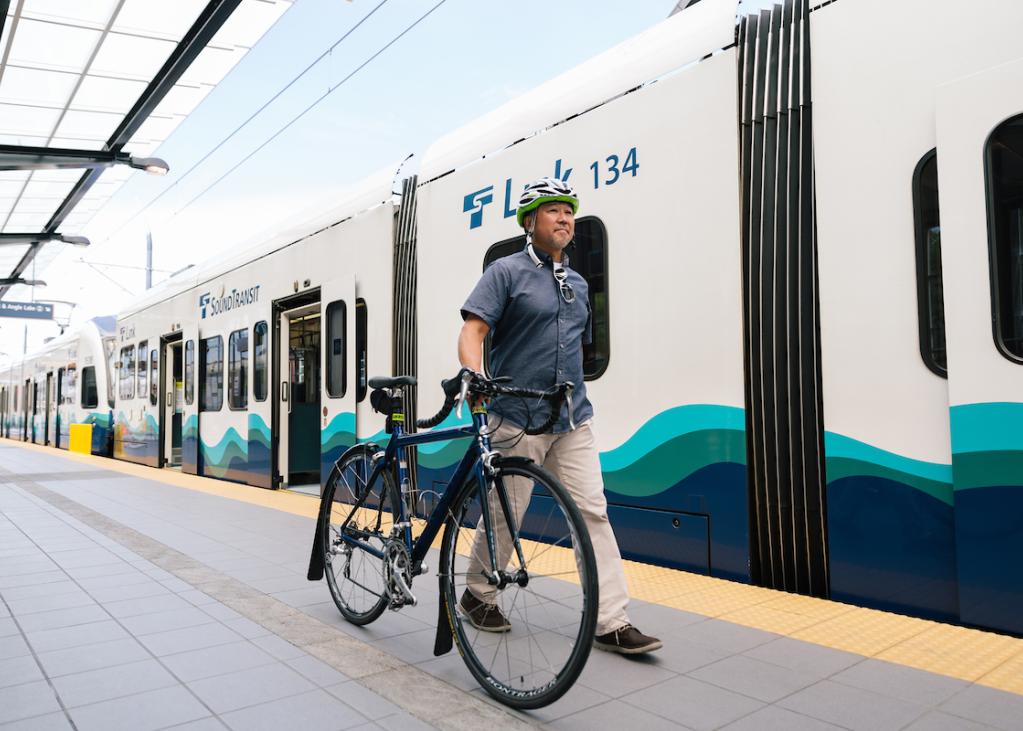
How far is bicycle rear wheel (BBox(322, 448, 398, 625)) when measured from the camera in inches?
127

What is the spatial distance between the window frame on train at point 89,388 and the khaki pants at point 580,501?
15915mm

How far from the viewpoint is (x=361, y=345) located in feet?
23.1

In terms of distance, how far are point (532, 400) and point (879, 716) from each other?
4.87 feet

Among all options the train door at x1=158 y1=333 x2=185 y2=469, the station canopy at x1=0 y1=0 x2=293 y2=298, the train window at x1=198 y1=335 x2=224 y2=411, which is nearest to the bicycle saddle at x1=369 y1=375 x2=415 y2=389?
the station canopy at x1=0 y1=0 x2=293 y2=298

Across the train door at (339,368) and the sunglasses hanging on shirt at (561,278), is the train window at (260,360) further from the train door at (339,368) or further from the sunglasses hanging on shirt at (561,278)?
the sunglasses hanging on shirt at (561,278)

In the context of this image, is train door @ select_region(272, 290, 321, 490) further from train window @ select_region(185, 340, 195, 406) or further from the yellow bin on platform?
the yellow bin on platform

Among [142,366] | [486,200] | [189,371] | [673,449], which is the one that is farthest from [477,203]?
[142,366]

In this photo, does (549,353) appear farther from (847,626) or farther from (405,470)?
(847,626)

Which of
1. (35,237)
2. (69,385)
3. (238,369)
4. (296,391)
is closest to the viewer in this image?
(296,391)

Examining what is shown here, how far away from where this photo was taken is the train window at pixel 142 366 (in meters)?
13.3

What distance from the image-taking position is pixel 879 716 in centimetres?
234

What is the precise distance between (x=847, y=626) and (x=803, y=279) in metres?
1.45

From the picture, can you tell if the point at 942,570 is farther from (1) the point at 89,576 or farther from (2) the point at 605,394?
(1) the point at 89,576

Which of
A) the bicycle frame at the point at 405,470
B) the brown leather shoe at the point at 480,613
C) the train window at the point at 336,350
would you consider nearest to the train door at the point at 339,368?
the train window at the point at 336,350
